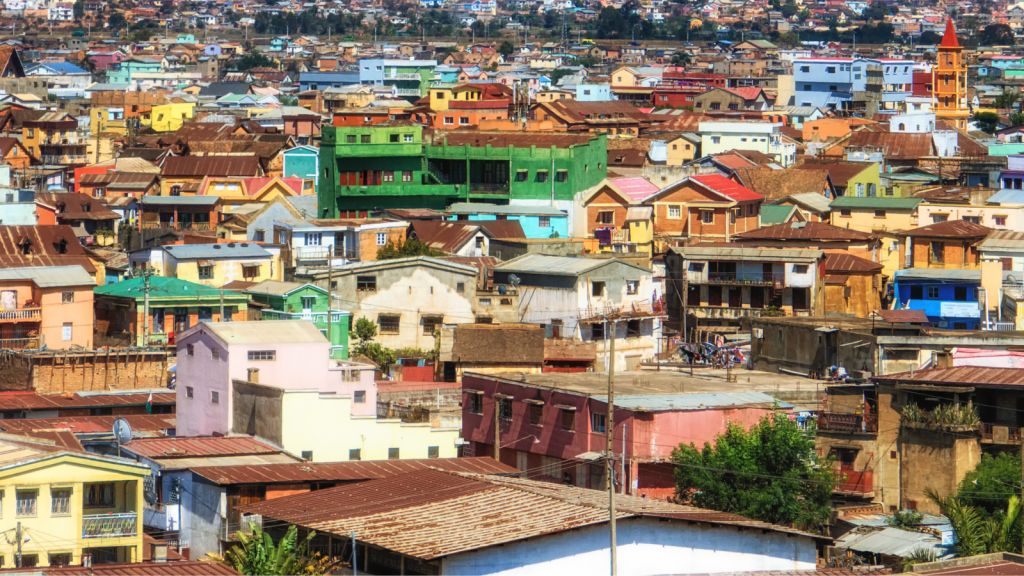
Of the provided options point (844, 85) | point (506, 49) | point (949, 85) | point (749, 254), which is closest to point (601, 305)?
point (749, 254)

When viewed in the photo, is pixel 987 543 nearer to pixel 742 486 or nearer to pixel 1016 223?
pixel 742 486

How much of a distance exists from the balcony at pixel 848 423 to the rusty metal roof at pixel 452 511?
19.1 ft

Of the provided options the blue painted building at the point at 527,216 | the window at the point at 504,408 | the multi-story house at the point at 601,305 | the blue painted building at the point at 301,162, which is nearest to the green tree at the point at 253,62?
the blue painted building at the point at 301,162

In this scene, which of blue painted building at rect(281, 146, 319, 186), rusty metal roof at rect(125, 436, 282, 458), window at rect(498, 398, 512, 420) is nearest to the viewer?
rusty metal roof at rect(125, 436, 282, 458)

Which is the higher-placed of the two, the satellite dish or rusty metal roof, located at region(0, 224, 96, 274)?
rusty metal roof, located at region(0, 224, 96, 274)

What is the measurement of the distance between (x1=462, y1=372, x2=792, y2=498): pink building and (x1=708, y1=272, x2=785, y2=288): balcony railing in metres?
12.2

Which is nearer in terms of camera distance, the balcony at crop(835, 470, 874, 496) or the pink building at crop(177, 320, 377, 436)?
the balcony at crop(835, 470, 874, 496)

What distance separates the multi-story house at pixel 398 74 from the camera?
11762 centimetres

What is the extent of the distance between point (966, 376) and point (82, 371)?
1753 cm

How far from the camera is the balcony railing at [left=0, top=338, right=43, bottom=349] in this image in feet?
→ 132

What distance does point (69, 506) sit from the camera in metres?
23.6

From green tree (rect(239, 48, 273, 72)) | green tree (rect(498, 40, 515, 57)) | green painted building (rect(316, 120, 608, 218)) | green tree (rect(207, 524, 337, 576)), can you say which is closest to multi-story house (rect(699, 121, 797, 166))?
green painted building (rect(316, 120, 608, 218))

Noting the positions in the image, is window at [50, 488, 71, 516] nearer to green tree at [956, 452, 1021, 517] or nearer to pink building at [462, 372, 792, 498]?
pink building at [462, 372, 792, 498]

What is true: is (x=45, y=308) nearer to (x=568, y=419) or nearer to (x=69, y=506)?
(x=568, y=419)
